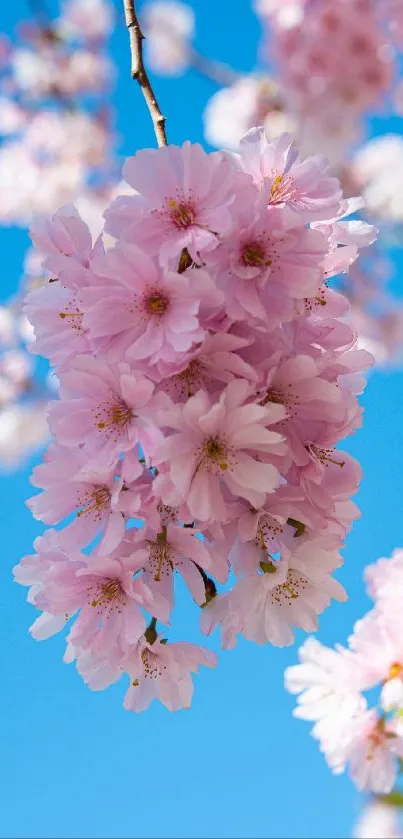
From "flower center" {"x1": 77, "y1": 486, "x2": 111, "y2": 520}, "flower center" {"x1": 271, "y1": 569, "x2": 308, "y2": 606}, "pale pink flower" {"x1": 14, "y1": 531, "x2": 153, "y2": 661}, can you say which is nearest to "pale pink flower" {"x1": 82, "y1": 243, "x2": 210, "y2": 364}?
"flower center" {"x1": 77, "y1": 486, "x2": 111, "y2": 520}

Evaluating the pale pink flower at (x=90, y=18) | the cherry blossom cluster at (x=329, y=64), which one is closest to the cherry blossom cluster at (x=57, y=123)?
the pale pink flower at (x=90, y=18)

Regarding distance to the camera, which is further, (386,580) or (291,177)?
(386,580)

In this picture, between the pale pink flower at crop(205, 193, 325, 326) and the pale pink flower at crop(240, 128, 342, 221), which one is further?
the pale pink flower at crop(240, 128, 342, 221)

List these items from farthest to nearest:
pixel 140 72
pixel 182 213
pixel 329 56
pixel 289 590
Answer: pixel 329 56 < pixel 140 72 < pixel 289 590 < pixel 182 213

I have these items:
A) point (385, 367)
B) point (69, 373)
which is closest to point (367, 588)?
point (69, 373)

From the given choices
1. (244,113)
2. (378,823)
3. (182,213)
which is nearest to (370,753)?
(378,823)

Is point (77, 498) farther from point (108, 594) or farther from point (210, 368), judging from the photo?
point (210, 368)

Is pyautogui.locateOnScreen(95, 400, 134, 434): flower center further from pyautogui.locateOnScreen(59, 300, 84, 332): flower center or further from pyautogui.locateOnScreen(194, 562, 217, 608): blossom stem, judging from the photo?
pyautogui.locateOnScreen(194, 562, 217, 608): blossom stem
